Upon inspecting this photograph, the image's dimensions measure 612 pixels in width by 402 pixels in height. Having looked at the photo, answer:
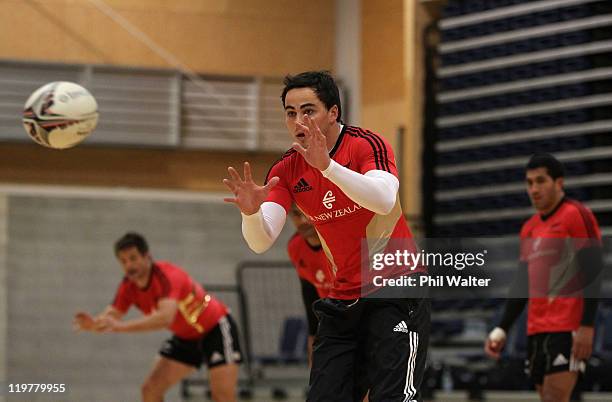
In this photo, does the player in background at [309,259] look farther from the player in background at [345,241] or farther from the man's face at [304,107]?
the man's face at [304,107]

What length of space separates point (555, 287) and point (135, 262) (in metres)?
2.97

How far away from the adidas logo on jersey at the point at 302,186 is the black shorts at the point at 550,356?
8.23 ft

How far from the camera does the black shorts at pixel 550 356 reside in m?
6.34

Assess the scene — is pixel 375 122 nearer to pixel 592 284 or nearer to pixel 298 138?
pixel 592 284

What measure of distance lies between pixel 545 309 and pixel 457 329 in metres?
5.38

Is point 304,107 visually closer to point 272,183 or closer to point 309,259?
point 272,183

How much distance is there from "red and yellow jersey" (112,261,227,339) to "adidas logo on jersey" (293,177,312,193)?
3001 mm

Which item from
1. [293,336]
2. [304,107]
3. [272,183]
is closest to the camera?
[272,183]

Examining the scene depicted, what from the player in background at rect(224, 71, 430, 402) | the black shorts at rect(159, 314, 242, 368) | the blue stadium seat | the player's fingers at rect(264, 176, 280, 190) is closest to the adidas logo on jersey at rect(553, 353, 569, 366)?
the player in background at rect(224, 71, 430, 402)

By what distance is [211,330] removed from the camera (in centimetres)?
785

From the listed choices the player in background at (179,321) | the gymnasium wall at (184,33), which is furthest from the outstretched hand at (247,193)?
the gymnasium wall at (184,33)

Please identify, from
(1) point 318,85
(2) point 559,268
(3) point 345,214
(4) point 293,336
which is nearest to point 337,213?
(3) point 345,214

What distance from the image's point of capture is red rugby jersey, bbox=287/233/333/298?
6910mm

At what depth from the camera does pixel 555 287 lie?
6539 millimetres
